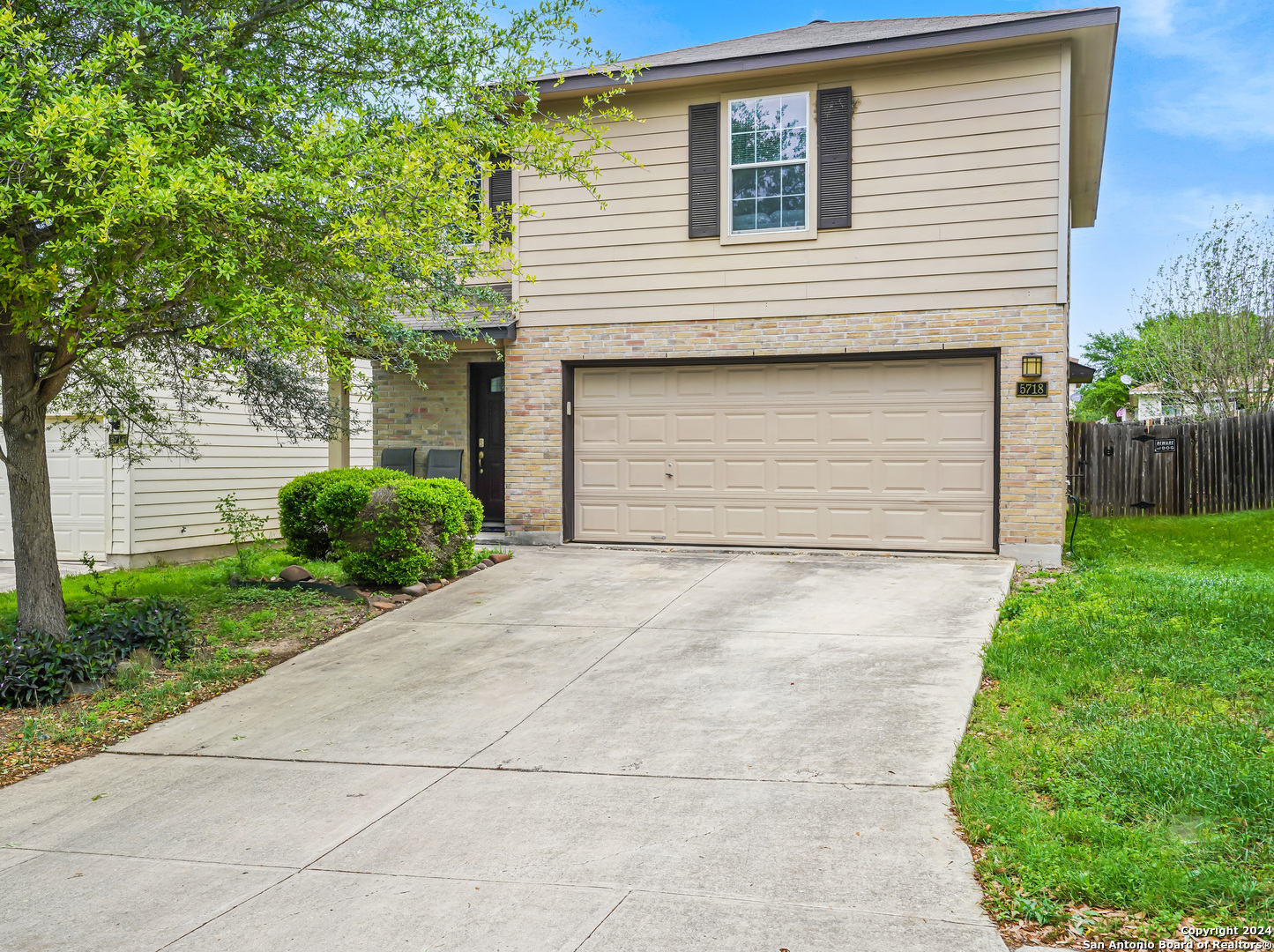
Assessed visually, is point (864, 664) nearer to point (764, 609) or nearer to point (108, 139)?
point (764, 609)

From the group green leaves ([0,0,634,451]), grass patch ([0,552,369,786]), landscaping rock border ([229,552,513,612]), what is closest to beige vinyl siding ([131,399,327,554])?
grass patch ([0,552,369,786])

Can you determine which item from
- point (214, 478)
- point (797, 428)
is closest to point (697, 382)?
point (797, 428)

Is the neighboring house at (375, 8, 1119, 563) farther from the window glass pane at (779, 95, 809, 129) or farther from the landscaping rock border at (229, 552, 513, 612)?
the landscaping rock border at (229, 552, 513, 612)

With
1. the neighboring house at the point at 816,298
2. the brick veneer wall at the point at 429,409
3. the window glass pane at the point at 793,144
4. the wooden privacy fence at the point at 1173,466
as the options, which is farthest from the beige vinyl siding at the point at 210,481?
the wooden privacy fence at the point at 1173,466

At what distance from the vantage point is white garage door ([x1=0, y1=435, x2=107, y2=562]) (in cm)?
1136

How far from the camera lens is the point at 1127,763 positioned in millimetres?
4094

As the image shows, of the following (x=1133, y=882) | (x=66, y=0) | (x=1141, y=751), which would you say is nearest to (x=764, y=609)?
(x=1141, y=751)

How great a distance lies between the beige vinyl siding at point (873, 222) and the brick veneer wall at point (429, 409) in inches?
94.5

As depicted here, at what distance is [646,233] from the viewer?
11.0 m

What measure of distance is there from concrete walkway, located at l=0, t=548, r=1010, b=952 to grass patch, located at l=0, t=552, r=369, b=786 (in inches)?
8.8

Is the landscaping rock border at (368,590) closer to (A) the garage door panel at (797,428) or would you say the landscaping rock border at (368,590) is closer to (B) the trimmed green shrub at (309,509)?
(B) the trimmed green shrub at (309,509)

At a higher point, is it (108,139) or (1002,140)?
(1002,140)

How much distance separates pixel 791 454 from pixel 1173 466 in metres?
8.08

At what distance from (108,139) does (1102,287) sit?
207 ft
